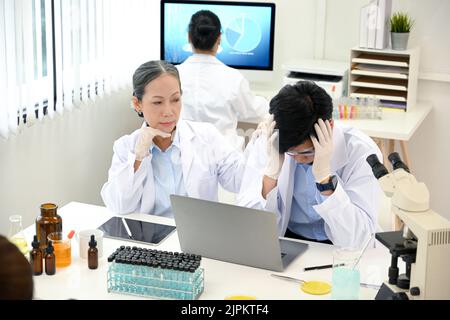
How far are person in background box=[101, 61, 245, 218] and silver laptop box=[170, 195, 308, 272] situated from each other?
481mm

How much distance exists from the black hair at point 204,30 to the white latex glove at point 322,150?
1636 millimetres

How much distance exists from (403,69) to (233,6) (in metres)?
1.02

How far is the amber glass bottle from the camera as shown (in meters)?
2.45

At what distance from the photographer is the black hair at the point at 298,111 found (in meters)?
2.46

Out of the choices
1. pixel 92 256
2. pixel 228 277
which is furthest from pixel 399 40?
pixel 92 256

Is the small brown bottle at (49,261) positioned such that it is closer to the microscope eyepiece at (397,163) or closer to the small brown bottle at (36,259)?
the small brown bottle at (36,259)

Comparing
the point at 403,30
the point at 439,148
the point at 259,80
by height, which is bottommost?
the point at 439,148

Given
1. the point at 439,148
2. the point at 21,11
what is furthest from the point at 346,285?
the point at 439,148

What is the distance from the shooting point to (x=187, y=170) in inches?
114

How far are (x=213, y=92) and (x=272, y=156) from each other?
1.41 m

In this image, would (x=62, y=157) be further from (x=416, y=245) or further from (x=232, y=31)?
(x=416, y=245)

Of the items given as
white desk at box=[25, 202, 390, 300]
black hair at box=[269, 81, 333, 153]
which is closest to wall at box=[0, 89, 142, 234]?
white desk at box=[25, 202, 390, 300]

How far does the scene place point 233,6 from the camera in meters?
4.33
